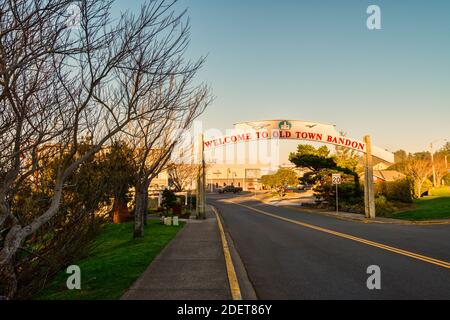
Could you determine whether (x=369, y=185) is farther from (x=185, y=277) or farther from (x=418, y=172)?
(x=418, y=172)

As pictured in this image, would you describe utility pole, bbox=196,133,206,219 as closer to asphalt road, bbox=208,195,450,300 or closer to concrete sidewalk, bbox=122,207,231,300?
asphalt road, bbox=208,195,450,300

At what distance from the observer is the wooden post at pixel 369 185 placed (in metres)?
27.6

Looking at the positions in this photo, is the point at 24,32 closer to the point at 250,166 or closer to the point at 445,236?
the point at 445,236

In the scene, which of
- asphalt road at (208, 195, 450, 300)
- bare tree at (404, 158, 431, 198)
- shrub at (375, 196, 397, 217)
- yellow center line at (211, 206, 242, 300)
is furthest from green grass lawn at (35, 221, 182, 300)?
bare tree at (404, 158, 431, 198)

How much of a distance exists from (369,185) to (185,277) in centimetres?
2264

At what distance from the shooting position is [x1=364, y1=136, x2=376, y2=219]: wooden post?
27.6 m

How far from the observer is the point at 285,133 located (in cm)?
2962

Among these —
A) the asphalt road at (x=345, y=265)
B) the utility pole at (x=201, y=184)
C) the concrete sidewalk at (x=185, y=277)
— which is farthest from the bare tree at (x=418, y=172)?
the concrete sidewalk at (x=185, y=277)

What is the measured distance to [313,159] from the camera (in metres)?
41.1

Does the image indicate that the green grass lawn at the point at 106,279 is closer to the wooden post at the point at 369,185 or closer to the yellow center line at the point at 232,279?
the yellow center line at the point at 232,279

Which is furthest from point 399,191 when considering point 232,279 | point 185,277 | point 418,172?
point 185,277

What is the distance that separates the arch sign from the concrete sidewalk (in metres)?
16.8

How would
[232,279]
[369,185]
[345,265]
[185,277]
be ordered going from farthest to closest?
[369,185] < [345,265] < [185,277] < [232,279]
